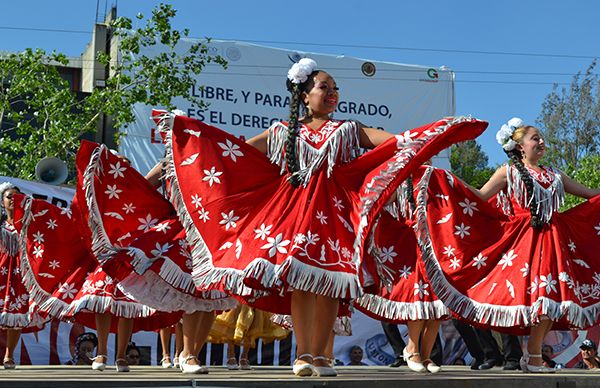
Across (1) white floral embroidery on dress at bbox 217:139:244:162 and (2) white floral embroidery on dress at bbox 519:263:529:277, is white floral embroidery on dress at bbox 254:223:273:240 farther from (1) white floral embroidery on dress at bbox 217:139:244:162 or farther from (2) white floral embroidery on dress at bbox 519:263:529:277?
(2) white floral embroidery on dress at bbox 519:263:529:277

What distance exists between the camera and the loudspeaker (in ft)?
30.8

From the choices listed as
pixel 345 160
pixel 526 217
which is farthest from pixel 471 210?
pixel 345 160

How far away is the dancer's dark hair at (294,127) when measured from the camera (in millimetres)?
4488

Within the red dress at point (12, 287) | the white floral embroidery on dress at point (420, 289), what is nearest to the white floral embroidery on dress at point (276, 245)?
the white floral embroidery on dress at point (420, 289)

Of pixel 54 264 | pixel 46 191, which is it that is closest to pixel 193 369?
pixel 54 264

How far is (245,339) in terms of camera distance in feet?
25.2

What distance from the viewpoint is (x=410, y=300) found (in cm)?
595

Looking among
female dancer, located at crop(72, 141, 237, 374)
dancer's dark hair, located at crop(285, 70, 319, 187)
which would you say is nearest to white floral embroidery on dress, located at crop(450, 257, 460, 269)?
female dancer, located at crop(72, 141, 237, 374)

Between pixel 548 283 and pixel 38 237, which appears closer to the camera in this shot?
pixel 548 283

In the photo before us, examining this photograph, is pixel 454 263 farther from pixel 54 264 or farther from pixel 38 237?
pixel 38 237

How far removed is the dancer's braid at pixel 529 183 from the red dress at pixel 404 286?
587 millimetres

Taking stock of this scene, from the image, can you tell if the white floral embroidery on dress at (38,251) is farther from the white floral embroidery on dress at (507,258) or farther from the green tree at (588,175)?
the green tree at (588,175)

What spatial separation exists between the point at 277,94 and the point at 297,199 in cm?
1272

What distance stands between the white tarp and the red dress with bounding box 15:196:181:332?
26.9ft
